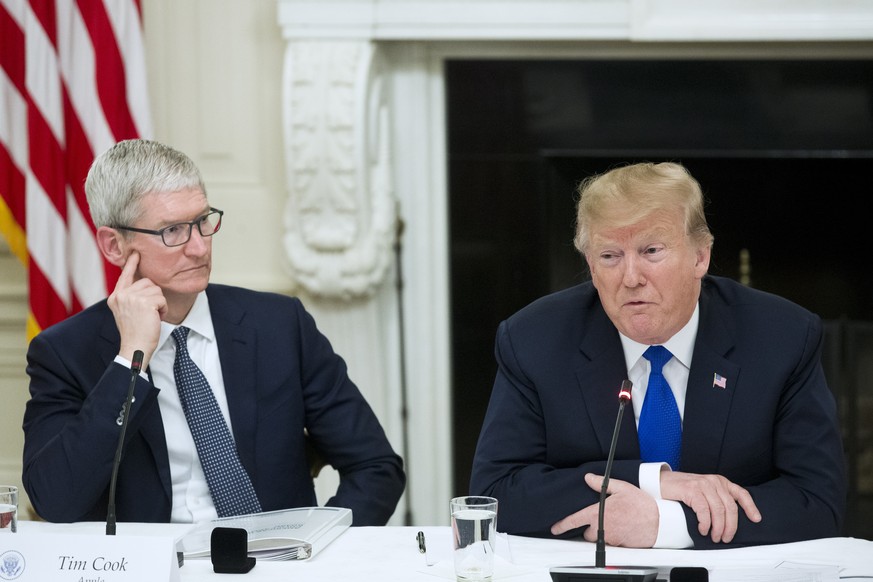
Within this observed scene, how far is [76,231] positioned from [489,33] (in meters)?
1.45

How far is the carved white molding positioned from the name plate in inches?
82.4

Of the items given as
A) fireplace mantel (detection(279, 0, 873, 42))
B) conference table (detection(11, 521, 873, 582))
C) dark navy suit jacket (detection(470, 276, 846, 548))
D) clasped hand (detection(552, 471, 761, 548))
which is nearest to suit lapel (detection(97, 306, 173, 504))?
conference table (detection(11, 521, 873, 582))

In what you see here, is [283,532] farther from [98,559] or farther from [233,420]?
[233,420]

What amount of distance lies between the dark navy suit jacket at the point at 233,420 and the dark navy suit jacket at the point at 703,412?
394mm

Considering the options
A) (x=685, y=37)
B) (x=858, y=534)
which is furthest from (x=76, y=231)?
(x=858, y=534)

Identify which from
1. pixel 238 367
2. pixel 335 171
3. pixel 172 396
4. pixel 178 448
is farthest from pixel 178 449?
pixel 335 171

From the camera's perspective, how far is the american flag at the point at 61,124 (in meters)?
3.54

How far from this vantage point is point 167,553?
167 centimetres

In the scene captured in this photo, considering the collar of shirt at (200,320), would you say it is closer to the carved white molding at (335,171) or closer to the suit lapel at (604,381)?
the suit lapel at (604,381)

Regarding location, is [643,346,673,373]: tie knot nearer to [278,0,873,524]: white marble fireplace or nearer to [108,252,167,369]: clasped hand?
[108,252,167,369]: clasped hand

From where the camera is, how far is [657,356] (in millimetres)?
2283

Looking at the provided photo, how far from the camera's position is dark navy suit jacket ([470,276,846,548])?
2.14 metres

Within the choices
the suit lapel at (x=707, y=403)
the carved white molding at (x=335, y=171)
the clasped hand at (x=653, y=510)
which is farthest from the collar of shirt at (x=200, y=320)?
the carved white molding at (x=335, y=171)

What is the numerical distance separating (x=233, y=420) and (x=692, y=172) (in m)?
2.04
